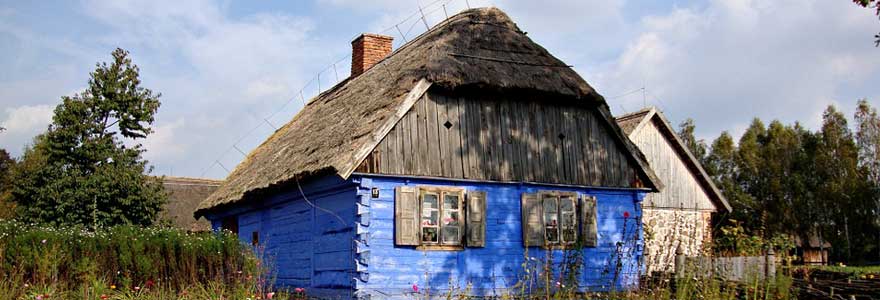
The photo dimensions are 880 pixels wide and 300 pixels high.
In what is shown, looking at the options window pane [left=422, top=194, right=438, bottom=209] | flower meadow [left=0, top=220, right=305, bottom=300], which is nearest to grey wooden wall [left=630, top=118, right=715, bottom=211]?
window pane [left=422, top=194, right=438, bottom=209]

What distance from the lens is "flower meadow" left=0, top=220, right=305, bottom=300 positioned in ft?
34.0

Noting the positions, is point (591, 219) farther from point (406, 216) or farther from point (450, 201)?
point (406, 216)

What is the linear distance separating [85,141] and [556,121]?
1139 centimetres

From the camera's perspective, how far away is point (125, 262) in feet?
37.9

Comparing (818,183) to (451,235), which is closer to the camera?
(451,235)

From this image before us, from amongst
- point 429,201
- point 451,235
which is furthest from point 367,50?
point 451,235

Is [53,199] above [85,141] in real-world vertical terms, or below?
below

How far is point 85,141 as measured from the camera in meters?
18.9

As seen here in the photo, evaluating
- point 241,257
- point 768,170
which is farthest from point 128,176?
point 768,170

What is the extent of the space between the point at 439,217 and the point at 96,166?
1062 cm

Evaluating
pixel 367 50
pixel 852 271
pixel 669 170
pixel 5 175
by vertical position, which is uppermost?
pixel 367 50

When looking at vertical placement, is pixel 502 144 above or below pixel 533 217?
above

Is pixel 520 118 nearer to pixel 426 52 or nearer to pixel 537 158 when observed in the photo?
pixel 537 158

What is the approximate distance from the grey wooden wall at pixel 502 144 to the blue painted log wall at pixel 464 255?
8.2 inches
